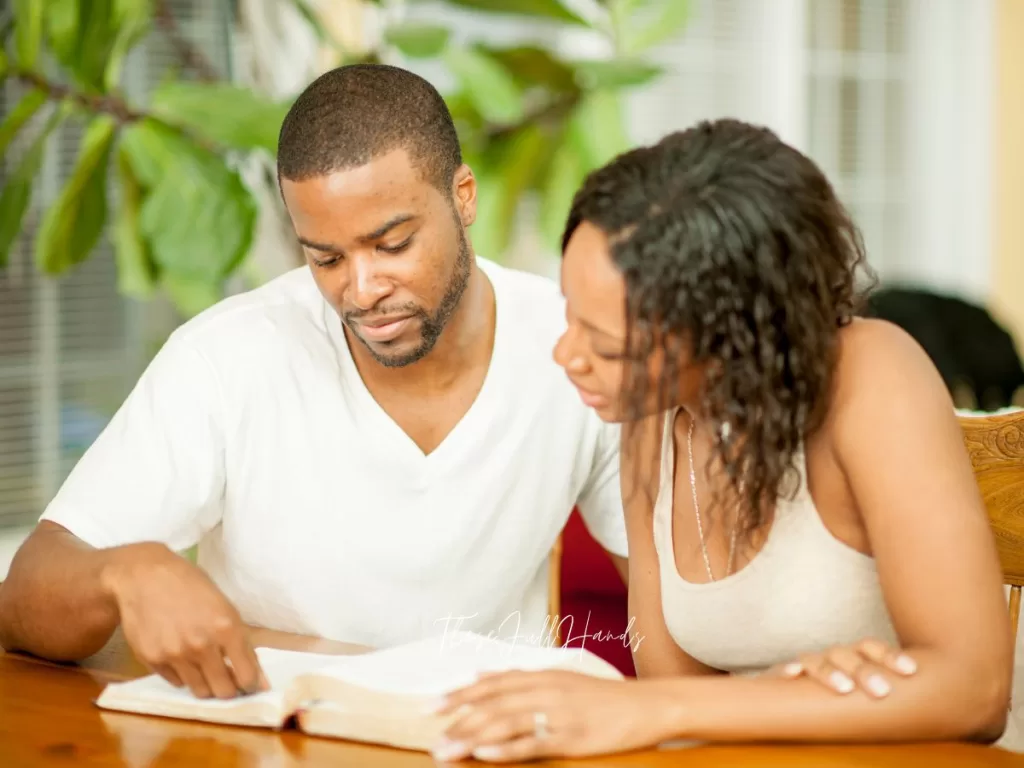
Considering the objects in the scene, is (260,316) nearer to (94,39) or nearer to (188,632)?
(188,632)

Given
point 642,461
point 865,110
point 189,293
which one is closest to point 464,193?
point 642,461

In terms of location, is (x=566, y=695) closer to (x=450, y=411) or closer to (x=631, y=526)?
(x=631, y=526)

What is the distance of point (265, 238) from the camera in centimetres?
343

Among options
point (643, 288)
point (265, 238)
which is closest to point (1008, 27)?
point (265, 238)

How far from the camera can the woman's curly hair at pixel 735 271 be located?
1.25 meters

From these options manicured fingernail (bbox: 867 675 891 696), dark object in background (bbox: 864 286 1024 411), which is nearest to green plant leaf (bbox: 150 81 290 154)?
manicured fingernail (bbox: 867 675 891 696)

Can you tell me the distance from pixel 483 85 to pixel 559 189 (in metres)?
0.30

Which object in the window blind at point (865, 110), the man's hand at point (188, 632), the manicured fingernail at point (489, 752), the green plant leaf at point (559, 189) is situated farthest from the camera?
the window blind at point (865, 110)

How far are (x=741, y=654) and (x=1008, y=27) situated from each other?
4.36 meters

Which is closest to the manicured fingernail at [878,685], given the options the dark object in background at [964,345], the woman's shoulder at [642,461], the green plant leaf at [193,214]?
the woman's shoulder at [642,461]

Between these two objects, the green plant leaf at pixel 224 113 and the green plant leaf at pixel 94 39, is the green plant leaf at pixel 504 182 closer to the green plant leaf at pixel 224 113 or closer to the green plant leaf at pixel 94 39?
the green plant leaf at pixel 224 113

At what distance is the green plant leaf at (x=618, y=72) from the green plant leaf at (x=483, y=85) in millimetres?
194

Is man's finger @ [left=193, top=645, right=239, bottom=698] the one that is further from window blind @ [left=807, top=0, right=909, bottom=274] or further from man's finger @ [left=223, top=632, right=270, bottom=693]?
window blind @ [left=807, top=0, right=909, bottom=274]

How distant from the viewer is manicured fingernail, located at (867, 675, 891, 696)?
3.78ft
